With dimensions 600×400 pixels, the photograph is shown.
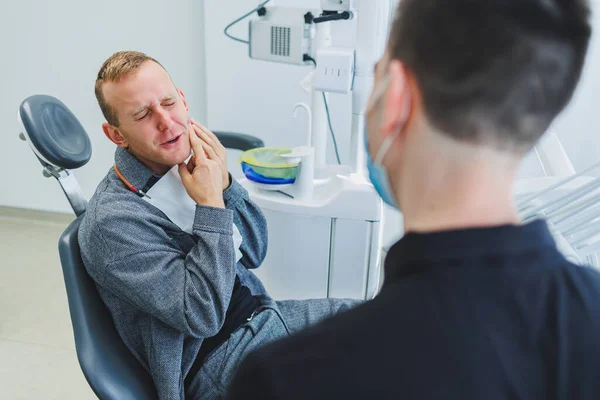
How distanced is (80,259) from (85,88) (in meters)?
1.90

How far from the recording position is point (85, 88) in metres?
3.02

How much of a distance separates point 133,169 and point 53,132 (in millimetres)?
224

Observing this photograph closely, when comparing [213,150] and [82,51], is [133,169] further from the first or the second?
[82,51]

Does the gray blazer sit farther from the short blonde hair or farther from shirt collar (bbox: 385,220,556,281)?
shirt collar (bbox: 385,220,556,281)

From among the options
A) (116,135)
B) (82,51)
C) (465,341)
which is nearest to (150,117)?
(116,135)

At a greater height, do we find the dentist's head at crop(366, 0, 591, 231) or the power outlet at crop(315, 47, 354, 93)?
the dentist's head at crop(366, 0, 591, 231)

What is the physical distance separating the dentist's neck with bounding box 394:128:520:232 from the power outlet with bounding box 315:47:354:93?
3.90 ft

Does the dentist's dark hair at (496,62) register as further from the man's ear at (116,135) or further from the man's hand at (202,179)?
the man's ear at (116,135)

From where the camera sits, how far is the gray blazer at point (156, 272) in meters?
1.27

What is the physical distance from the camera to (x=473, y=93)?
61 cm

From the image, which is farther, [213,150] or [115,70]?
[213,150]

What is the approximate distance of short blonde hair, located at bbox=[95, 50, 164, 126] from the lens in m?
1.35

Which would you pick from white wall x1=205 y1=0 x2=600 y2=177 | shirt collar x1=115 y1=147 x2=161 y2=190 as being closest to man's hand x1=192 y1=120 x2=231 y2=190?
shirt collar x1=115 y1=147 x2=161 y2=190

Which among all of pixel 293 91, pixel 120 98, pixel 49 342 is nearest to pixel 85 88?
pixel 293 91
